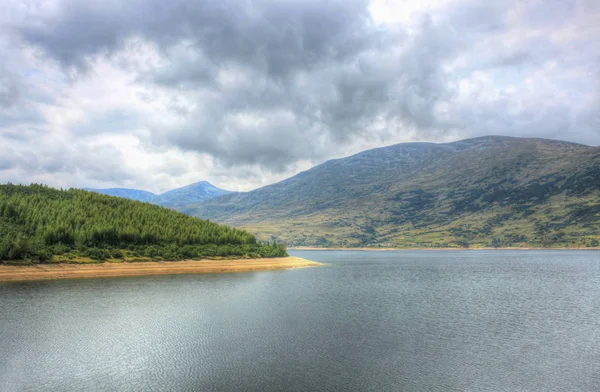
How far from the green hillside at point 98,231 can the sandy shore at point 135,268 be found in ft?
12.0

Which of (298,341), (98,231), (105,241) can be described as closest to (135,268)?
(105,241)

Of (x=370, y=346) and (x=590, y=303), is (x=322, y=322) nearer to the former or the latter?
(x=370, y=346)

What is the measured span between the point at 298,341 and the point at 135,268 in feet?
267

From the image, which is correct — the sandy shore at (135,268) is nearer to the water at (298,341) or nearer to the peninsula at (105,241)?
the peninsula at (105,241)

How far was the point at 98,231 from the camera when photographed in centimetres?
11100

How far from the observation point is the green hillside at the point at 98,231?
9949 cm

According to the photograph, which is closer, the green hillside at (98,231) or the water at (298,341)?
the water at (298,341)

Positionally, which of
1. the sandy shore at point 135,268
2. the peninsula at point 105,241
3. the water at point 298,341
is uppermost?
the peninsula at point 105,241

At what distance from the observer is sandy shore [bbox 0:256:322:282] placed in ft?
284

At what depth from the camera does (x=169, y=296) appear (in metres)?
66.2

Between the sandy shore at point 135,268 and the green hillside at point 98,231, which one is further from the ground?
the green hillside at point 98,231

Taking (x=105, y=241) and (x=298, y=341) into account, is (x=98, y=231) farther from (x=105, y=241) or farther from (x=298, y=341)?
(x=298, y=341)

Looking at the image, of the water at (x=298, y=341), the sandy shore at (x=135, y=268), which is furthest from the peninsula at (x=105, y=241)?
the water at (x=298, y=341)

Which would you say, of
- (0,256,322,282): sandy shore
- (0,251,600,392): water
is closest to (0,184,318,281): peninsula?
(0,256,322,282): sandy shore
